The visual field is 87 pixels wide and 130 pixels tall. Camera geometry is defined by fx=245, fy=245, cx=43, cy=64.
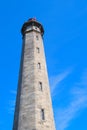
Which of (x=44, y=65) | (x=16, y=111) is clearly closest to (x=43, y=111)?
(x=16, y=111)

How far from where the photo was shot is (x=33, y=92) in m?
28.8

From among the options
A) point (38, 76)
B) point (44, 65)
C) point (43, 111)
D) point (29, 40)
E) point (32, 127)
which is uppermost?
point (29, 40)

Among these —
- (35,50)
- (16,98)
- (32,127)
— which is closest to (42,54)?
(35,50)

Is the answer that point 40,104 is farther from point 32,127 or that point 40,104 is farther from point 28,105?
point 32,127

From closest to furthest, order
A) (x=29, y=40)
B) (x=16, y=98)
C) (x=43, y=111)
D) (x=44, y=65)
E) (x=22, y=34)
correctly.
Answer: (x=43, y=111) → (x=16, y=98) → (x=44, y=65) → (x=29, y=40) → (x=22, y=34)

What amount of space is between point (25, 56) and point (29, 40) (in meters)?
3.56

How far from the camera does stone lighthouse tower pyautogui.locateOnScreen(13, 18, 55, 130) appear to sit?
26.5 m

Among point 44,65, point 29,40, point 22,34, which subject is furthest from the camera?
point 22,34

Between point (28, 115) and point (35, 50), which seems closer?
point (28, 115)

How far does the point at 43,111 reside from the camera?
1078 inches

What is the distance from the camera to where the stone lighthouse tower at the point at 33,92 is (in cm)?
2652

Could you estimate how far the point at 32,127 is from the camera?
2567 centimetres

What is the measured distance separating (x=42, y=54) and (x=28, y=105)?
9.49 m

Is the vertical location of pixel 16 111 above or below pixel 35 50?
below
